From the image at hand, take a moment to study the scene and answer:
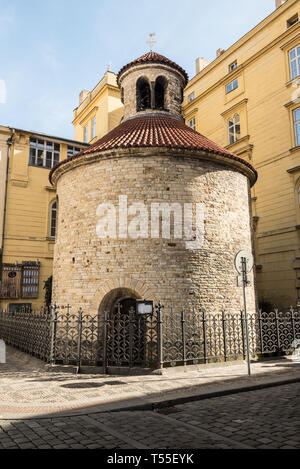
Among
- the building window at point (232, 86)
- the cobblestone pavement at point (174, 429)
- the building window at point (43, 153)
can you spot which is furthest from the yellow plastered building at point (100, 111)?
the cobblestone pavement at point (174, 429)

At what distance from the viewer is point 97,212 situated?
37.6ft

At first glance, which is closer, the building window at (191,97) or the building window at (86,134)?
the building window at (191,97)

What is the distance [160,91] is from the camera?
16.6 m

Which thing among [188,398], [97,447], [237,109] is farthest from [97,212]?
[237,109]

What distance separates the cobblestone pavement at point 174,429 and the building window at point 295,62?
16.3 metres

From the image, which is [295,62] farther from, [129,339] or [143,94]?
[129,339]

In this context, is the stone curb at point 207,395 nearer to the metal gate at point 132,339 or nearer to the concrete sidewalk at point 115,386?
the concrete sidewalk at point 115,386

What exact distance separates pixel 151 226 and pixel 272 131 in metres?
10.9

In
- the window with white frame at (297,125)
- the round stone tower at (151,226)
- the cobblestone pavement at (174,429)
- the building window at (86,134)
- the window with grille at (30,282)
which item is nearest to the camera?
the cobblestone pavement at (174,429)

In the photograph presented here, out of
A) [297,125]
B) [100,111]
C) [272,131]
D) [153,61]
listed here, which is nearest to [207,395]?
[153,61]

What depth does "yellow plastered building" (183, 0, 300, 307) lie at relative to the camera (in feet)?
54.4

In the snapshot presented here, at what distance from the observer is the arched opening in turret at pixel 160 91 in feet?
53.5

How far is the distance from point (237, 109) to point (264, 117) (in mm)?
2629
